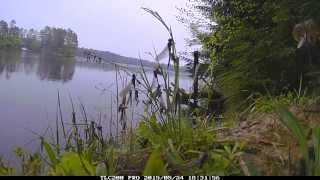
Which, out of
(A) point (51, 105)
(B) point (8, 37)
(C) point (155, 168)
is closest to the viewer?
(C) point (155, 168)

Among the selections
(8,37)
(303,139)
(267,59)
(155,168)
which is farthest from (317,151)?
(8,37)

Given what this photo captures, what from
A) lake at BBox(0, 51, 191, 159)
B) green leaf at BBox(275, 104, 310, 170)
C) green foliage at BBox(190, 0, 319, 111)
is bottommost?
lake at BBox(0, 51, 191, 159)

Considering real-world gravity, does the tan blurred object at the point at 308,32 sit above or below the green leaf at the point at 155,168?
above

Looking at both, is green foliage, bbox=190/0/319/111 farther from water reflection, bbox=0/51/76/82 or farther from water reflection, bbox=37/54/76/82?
water reflection, bbox=0/51/76/82

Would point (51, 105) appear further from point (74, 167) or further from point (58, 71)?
point (58, 71)

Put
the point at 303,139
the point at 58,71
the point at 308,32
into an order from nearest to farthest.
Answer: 1. the point at 303,139
2. the point at 308,32
3. the point at 58,71

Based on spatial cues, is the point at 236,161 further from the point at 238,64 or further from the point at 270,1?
the point at 270,1

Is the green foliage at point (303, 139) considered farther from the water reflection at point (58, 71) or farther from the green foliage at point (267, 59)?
the water reflection at point (58, 71)

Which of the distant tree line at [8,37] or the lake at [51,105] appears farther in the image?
the distant tree line at [8,37]

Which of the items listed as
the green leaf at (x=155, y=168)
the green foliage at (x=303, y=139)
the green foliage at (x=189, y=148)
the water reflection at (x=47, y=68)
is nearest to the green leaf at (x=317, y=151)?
the green foliage at (x=303, y=139)

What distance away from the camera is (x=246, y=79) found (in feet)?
27.4

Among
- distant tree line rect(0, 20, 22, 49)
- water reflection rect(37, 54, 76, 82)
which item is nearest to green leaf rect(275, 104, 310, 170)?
water reflection rect(37, 54, 76, 82)

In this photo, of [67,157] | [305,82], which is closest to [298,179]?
[67,157]

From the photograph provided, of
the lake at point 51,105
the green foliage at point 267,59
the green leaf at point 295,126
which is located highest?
the green foliage at point 267,59
